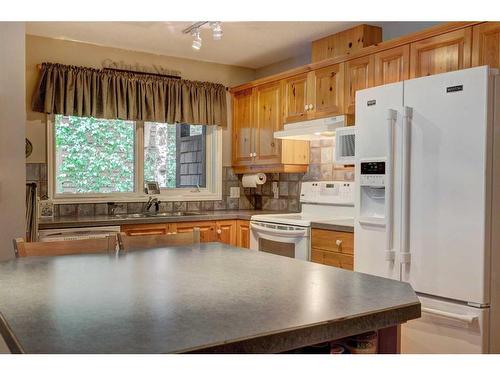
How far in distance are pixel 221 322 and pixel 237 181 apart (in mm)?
4246

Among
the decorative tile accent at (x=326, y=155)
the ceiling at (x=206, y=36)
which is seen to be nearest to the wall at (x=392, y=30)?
the ceiling at (x=206, y=36)

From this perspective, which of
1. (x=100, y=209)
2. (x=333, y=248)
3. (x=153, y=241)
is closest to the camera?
(x=153, y=241)

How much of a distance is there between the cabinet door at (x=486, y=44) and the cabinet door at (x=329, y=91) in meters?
1.13

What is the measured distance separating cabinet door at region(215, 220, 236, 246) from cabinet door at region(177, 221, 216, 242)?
64 mm

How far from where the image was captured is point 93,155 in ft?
14.6

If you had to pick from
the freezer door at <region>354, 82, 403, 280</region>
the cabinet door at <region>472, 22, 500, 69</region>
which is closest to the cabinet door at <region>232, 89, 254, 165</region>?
the freezer door at <region>354, 82, 403, 280</region>

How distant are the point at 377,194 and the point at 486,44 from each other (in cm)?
105

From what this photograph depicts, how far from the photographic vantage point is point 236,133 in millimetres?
5121

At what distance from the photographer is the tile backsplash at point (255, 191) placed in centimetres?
416

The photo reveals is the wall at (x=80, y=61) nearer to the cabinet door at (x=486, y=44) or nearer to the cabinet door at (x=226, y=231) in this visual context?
the cabinet door at (x=226, y=231)

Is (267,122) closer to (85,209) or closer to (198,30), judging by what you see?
(198,30)

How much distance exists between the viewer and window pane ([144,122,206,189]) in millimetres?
4793

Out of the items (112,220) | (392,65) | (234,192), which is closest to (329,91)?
(392,65)
